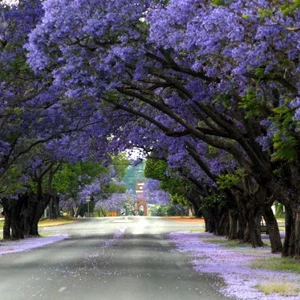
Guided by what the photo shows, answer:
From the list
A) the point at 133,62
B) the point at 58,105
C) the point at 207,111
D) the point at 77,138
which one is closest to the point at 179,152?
the point at 77,138

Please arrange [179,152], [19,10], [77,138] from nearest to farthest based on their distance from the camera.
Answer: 1. [19,10]
2. [77,138]
3. [179,152]

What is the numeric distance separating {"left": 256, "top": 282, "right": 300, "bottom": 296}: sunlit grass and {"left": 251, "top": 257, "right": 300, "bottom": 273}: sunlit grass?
3.96m

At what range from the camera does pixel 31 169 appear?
40.3 m

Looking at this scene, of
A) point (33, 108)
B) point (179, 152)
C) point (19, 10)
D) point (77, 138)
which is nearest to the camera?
point (19, 10)

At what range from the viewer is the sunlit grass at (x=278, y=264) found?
801 inches

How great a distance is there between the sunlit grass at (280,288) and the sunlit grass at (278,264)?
3.96 m

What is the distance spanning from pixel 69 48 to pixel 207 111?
15.8 ft

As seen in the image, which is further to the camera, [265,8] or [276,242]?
[276,242]

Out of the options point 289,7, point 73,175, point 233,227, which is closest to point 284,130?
point 289,7

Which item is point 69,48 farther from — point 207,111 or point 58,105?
point 58,105

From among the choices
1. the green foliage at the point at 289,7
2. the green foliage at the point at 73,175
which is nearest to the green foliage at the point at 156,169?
the green foliage at the point at 73,175

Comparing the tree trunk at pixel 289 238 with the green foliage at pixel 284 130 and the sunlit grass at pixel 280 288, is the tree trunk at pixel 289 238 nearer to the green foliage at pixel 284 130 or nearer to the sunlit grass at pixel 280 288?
the sunlit grass at pixel 280 288

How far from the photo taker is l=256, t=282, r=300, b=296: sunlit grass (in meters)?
14.4

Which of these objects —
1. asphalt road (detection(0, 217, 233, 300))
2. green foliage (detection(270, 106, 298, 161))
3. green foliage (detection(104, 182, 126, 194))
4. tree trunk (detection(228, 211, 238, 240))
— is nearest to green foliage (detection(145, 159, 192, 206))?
tree trunk (detection(228, 211, 238, 240))
